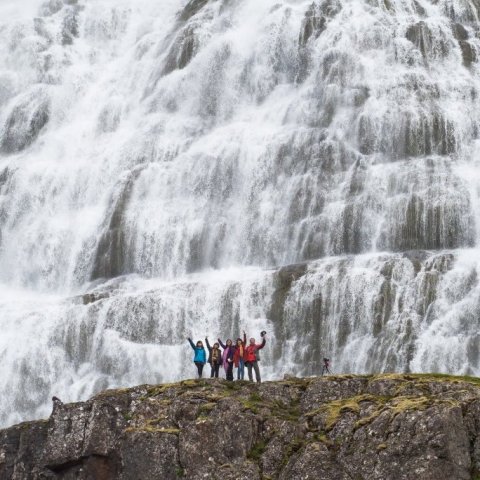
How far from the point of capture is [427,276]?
5116cm

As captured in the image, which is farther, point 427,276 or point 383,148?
point 383,148

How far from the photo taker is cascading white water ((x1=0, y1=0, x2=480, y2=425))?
52.3m

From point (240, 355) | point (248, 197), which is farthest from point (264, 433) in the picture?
point (248, 197)

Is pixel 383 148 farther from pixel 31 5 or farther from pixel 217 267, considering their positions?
pixel 31 5

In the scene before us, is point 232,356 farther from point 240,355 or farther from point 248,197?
point 248,197

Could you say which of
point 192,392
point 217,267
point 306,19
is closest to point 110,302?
point 217,267

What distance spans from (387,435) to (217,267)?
31.7 metres

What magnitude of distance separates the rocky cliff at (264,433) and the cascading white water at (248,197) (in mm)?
15843

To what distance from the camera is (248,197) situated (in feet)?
208

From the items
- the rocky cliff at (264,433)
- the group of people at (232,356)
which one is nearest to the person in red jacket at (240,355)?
the group of people at (232,356)

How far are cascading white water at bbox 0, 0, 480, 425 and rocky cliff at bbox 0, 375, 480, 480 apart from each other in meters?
15.8

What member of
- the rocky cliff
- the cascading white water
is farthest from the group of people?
the cascading white water

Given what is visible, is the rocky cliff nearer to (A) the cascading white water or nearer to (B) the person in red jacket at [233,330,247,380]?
(B) the person in red jacket at [233,330,247,380]

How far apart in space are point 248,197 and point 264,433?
104ft
